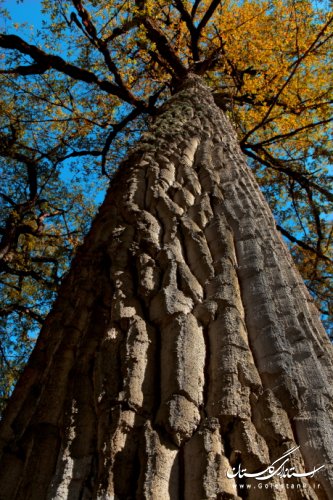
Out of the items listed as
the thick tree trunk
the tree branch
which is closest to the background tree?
the tree branch

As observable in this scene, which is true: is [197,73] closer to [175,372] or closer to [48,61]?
[48,61]

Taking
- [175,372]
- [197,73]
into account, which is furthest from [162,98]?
[175,372]

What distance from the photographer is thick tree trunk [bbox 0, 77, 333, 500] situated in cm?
103

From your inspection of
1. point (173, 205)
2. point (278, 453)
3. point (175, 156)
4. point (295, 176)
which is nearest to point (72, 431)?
point (278, 453)

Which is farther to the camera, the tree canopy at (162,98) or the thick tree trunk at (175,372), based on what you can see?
the tree canopy at (162,98)

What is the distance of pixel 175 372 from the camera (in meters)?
1.24

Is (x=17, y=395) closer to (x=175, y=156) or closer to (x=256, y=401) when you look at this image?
(x=256, y=401)

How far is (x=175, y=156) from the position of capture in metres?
2.79

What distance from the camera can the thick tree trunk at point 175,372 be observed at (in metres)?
1.03

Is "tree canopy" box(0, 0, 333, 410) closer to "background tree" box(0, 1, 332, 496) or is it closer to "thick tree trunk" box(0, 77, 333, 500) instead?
"background tree" box(0, 1, 332, 496)

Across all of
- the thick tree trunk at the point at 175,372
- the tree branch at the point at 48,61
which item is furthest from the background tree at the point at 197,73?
the thick tree trunk at the point at 175,372

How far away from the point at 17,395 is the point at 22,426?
0.20 metres

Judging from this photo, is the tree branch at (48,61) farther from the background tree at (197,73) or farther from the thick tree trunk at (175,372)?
the thick tree trunk at (175,372)

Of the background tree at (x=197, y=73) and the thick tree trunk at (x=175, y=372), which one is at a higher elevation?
the background tree at (x=197, y=73)
